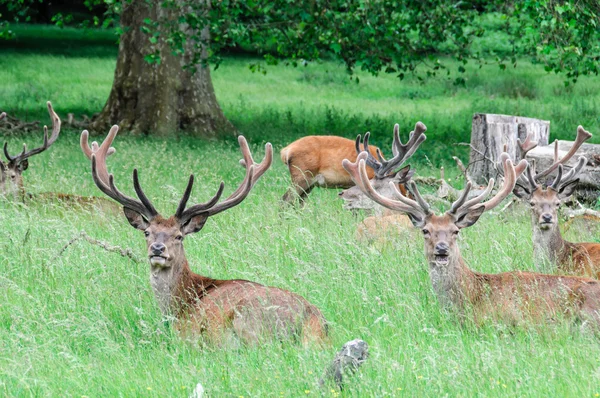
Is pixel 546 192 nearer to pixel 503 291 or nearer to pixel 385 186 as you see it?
pixel 503 291

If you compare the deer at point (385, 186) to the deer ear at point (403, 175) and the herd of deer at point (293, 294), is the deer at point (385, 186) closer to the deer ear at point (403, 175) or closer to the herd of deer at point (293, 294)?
the deer ear at point (403, 175)

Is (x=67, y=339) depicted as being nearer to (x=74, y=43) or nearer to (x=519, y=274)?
(x=519, y=274)

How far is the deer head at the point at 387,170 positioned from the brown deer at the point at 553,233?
5.24 feet

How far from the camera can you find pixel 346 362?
165 inches

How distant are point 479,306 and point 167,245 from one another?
173 centimetres

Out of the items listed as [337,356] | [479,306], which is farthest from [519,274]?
[337,356]

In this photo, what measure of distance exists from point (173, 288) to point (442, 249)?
148 centimetres

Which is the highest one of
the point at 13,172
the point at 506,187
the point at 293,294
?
the point at 506,187

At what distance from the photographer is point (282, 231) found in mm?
7578

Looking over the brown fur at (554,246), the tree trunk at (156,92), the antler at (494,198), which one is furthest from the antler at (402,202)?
the tree trunk at (156,92)

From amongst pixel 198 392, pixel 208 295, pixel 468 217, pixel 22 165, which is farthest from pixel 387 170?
pixel 198 392

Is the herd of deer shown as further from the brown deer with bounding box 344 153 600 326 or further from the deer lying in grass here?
the deer lying in grass

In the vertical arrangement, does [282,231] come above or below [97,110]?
above

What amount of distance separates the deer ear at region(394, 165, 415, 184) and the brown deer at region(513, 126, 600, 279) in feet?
5.23
